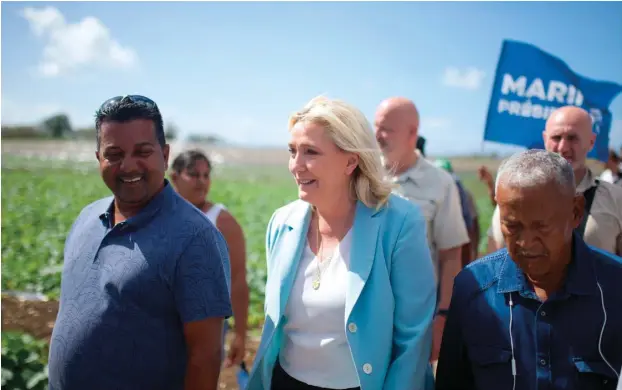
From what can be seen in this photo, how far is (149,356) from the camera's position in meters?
2.04

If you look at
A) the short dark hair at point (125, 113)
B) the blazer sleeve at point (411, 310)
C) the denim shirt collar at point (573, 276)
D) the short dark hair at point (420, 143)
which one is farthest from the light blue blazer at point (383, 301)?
the short dark hair at point (420, 143)

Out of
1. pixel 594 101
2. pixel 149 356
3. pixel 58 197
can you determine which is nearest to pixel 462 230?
pixel 149 356

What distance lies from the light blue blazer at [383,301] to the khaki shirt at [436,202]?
4.22 ft

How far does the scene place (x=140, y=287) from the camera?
6.60 feet

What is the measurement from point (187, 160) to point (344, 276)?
7.04 ft

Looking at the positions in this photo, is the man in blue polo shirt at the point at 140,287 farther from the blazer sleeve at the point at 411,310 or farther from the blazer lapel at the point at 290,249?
the blazer sleeve at the point at 411,310

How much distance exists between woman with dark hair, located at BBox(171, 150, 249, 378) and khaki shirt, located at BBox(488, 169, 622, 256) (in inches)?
71.4

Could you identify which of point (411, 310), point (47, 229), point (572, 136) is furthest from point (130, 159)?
point (47, 229)

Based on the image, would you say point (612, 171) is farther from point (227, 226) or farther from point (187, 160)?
point (187, 160)

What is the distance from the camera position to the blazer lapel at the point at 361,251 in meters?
2.25

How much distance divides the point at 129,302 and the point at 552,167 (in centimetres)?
157

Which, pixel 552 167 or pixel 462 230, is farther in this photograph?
pixel 462 230

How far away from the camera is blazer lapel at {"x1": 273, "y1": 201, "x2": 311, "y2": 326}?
2393mm

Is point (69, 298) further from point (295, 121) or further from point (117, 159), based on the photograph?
point (295, 121)
